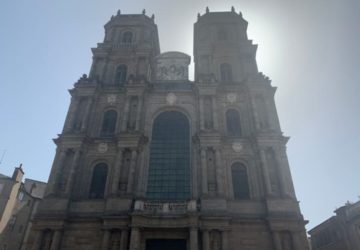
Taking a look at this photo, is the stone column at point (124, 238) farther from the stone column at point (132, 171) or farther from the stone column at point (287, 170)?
the stone column at point (287, 170)

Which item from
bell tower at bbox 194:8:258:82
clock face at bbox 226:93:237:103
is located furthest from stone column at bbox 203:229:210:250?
bell tower at bbox 194:8:258:82

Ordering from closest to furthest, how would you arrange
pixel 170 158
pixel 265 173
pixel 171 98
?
1. pixel 265 173
2. pixel 170 158
3. pixel 171 98

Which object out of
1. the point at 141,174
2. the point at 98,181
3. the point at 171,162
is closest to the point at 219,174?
the point at 171,162

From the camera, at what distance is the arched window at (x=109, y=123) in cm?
2723

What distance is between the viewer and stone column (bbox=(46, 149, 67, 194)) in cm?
2289

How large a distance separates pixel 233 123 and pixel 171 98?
6469 mm

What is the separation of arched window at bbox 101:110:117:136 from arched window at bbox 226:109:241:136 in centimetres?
1073

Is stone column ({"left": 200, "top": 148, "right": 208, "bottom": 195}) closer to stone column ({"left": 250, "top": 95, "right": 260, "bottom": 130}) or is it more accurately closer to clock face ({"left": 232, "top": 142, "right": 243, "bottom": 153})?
clock face ({"left": 232, "top": 142, "right": 243, "bottom": 153})

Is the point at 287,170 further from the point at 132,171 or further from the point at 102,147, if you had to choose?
the point at 102,147

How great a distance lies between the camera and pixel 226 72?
32062 mm

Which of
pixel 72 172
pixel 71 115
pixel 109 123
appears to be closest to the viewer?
pixel 72 172

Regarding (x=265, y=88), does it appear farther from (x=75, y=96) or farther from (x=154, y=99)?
(x=75, y=96)

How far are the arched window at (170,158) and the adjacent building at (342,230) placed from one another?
2307 centimetres

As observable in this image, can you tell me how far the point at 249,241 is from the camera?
20.4m
